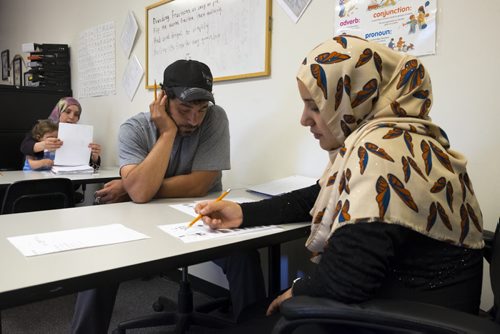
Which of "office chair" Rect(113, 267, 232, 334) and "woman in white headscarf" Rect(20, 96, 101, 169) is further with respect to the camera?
"woman in white headscarf" Rect(20, 96, 101, 169)

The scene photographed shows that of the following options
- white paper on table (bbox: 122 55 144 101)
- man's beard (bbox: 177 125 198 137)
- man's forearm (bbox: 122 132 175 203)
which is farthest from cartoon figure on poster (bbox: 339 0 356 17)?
white paper on table (bbox: 122 55 144 101)

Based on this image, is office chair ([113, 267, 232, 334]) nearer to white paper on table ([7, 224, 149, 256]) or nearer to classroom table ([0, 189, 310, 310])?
classroom table ([0, 189, 310, 310])

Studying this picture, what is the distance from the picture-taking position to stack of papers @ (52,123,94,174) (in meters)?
2.50

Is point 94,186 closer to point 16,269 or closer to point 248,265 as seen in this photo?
point 248,265

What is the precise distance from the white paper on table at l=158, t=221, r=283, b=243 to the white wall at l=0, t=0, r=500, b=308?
77 cm

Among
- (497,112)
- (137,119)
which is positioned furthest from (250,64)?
(497,112)

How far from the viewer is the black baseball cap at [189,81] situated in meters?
1.56

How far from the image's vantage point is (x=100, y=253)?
2.94 ft

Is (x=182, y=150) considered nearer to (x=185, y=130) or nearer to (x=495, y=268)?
(x=185, y=130)

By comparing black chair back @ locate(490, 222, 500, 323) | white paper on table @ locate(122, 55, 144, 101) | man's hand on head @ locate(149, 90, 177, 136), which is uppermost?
white paper on table @ locate(122, 55, 144, 101)

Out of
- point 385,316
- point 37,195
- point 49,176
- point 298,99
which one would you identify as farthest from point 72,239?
point 49,176

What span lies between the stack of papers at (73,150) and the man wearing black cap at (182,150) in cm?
97

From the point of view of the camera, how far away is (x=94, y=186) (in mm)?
3402

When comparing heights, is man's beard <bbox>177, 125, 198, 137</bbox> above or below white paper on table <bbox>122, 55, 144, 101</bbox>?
below
